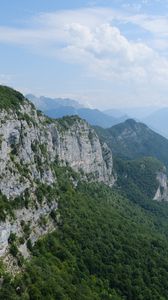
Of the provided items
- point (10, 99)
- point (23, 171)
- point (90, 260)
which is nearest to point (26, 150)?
point (23, 171)

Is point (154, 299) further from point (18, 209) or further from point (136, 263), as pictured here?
point (18, 209)

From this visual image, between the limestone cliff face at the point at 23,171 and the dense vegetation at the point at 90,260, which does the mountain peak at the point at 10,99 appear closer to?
the limestone cliff face at the point at 23,171

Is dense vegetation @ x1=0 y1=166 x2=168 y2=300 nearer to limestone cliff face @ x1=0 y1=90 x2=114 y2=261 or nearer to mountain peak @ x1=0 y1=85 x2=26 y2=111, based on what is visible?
limestone cliff face @ x1=0 y1=90 x2=114 y2=261

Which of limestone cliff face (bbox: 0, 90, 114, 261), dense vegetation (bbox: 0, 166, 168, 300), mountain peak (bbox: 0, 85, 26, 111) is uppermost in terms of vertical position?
mountain peak (bbox: 0, 85, 26, 111)

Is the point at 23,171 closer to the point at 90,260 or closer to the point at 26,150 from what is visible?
the point at 26,150

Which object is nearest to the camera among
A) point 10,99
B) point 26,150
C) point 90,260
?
point 90,260

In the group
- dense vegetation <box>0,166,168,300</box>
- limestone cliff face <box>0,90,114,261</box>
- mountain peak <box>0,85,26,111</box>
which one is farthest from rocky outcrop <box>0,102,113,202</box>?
dense vegetation <box>0,166,168,300</box>

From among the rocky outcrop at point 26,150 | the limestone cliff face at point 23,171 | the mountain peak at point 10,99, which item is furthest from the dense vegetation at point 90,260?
the mountain peak at point 10,99

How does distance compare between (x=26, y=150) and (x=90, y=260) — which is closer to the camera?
(x=90, y=260)
